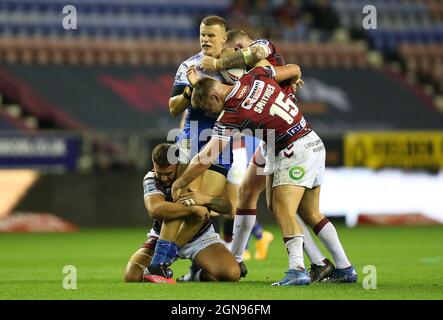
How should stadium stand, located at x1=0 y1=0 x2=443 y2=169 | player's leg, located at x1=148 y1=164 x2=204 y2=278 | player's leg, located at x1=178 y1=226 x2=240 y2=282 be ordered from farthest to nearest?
stadium stand, located at x1=0 y1=0 x2=443 y2=169
player's leg, located at x1=178 y1=226 x2=240 y2=282
player's leg, located at x1=148 y1=164 x2=204 y2=278

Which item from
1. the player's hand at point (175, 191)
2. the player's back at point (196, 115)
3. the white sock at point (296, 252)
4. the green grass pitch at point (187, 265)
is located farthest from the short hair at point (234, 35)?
the green grass pitch at point (187, 265)

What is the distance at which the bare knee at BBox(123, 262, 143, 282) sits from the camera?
27.0 feet

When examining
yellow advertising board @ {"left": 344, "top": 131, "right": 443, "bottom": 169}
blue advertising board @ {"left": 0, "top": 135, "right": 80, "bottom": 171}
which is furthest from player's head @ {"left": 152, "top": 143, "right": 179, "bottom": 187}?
yellow advertising board @ {"left": 344, "top": 131, "right": 443, "bottom": 169}

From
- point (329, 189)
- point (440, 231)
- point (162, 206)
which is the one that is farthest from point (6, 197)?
point (162, 206)

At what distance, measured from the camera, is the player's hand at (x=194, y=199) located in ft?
26.9

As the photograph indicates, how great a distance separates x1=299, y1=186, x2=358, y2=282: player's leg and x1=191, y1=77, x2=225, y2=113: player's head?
1.03m

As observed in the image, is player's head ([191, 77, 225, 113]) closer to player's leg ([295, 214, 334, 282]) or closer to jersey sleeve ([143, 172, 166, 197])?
jersey sleeve ([143, 172, 166, 197])

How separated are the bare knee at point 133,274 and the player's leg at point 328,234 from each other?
4.52 feet

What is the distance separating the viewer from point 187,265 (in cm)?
1085

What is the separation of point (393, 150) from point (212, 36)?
1090 centimetres

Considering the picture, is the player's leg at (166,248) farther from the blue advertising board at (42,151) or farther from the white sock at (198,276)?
the blue advertising board at (42,151)

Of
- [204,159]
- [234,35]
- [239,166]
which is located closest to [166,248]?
[204,159]

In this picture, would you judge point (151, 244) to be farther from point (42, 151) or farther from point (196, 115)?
point (42, 151)
